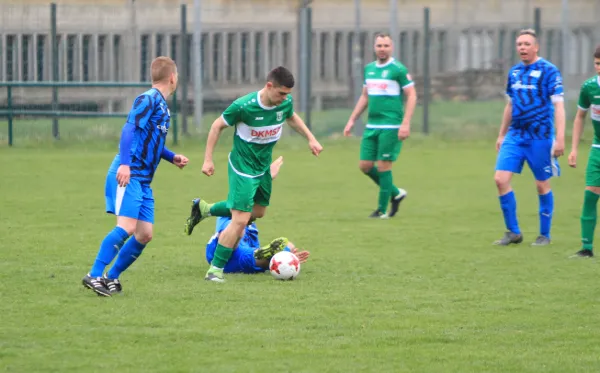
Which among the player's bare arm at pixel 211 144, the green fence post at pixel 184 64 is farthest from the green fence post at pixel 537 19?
the player's bare arm at pixel 211 144

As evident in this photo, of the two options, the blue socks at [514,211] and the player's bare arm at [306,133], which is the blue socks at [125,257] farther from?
the blue socks at [514,211]

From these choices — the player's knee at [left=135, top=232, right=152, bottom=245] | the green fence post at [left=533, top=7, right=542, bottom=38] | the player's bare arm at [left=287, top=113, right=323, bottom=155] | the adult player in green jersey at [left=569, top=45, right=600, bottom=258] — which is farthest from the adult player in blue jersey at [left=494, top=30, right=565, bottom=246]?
the green fence post at [left=533, top=7, right=542, bottom=38]

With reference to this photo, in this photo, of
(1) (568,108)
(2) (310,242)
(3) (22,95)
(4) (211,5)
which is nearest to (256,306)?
(2) (310,242)

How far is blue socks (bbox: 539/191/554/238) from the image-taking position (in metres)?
11.6

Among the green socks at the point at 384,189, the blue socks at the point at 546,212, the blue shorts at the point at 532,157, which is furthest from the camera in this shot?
the green socks at the point at 384,189

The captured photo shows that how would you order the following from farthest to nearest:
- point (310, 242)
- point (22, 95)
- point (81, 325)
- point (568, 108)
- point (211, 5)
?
1. point (568, 108)
2. point (211, 5)
3. point (22, 95)
4. point (310, 242)
5. point (81, 325)

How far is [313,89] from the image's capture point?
79.7 ft

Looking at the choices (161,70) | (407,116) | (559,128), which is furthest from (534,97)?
(161,70)

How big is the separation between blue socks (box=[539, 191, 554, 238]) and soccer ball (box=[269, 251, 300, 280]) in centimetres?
335

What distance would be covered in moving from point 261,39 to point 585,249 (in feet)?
47.6

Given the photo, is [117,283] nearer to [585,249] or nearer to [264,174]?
[264,174]

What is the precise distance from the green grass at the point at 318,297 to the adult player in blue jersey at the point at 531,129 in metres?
0.44

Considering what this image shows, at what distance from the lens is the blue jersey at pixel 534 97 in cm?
1134

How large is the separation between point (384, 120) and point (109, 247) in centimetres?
631
